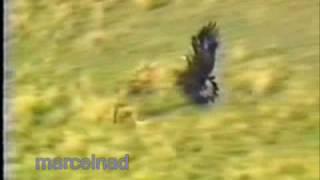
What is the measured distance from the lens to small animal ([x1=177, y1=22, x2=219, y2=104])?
203cm

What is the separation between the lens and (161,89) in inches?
81.1

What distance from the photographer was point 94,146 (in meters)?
2.09

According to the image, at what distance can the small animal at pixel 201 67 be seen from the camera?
2033mm

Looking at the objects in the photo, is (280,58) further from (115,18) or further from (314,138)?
(115,18)

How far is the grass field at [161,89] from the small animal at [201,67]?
0.02 meters

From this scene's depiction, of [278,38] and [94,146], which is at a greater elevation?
[278,38]

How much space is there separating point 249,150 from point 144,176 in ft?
0.89

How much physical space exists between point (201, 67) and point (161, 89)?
0.12m

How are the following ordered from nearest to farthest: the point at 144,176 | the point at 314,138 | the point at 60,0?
the point at 314,138 → the point at 144,176 → the point at 60,0

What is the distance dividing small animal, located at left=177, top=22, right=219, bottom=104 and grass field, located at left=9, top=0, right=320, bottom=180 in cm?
2

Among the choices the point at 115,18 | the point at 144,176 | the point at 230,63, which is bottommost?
the point at 144,176

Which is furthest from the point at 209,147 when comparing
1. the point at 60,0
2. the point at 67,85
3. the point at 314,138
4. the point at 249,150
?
the point at 60,0

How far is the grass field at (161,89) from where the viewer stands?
1949mm

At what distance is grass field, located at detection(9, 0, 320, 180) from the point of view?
76.7 inches
